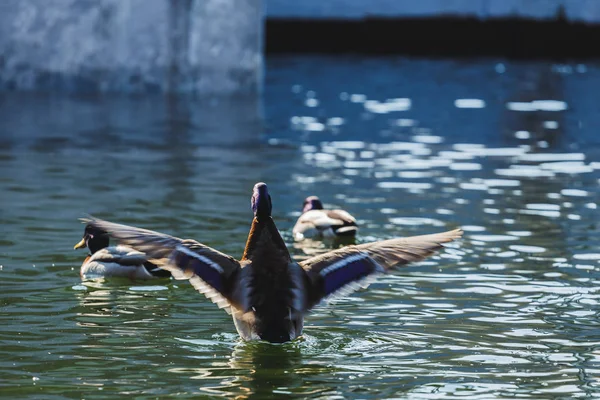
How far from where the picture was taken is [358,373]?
369 inches

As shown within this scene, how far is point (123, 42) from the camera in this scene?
102ft


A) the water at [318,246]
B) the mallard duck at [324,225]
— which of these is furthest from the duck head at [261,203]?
the mallard duck at [324,225]

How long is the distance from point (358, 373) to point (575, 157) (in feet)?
43.6

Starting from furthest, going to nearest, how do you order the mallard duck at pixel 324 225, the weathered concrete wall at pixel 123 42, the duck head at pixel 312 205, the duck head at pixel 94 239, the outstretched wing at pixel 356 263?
the weathered concrete wall at pixel 123 42 < the duck head at pixel 312 205 < the mallard duck at pixel 324 225 < the duck head at pixel 94 239 < the outstretched wing at pixel 356 263

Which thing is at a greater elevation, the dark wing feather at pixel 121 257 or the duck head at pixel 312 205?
the duck head at pixel 312 205

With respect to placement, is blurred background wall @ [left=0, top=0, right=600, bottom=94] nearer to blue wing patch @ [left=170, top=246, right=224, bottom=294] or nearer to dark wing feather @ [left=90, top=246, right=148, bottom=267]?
dark wing feather @ [left=90, top=246, right=148, bottom=267]

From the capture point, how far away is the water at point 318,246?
943cm

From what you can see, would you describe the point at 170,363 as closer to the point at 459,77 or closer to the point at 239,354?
the point at 239,354

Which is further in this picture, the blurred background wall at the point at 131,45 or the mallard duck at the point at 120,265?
the blurred background wall at the point at 131,45

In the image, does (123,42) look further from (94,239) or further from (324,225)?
(94,239)

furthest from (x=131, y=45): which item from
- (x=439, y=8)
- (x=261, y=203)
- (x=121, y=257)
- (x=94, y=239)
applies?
(x=261, y=203)

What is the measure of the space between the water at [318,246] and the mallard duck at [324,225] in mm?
296

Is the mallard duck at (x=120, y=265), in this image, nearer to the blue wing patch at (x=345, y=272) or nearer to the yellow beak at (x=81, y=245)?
the yellow beak at (x=81, y=245)

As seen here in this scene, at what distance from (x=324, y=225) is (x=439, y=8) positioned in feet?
114
